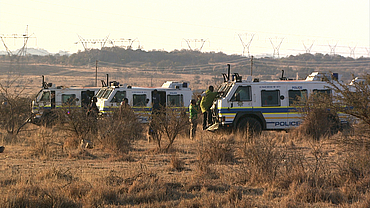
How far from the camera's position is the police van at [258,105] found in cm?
1716

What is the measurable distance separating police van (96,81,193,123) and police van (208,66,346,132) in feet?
18.8

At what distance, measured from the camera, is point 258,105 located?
1741cm

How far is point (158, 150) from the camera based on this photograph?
14.3 metres

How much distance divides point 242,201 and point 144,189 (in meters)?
1.80

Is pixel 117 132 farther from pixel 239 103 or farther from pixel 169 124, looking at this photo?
pixel 239 103

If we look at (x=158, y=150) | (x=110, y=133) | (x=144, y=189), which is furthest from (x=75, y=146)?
(x=144, y=189)

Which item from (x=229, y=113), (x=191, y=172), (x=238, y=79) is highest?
(x=238, y=79)

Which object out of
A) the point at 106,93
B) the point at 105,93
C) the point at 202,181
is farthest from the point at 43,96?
the point at 202,181

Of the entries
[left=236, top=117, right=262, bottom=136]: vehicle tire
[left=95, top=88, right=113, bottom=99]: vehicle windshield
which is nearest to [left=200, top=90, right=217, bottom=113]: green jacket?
[left=236, top=117, right=262, bottom=136]: vehicle tire

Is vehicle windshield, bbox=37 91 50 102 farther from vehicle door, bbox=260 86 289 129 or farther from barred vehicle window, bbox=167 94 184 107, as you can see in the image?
vehicle door, bbox=260 86 289 129

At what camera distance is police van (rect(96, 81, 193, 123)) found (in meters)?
23.0

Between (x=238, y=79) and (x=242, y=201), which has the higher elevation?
(x=238, y=79)

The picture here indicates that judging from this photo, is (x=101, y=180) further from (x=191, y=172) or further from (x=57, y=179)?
(x=191, y=172)

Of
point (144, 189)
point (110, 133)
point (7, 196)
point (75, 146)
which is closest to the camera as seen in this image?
point (7, 196)
